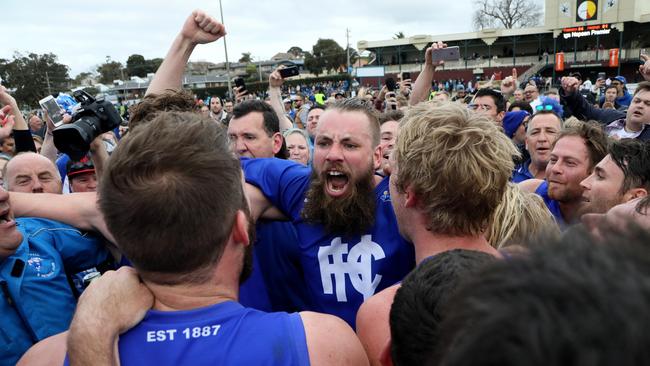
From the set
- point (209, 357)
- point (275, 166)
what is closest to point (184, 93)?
point (275, 166)

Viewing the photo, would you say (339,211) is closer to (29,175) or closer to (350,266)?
(350,266)

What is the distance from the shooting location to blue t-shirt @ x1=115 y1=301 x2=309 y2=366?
1.17 m

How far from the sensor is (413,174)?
178cm

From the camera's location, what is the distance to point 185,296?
1.26 m

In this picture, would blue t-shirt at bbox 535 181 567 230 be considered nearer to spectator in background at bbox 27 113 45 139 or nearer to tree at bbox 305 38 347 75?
spectator in background at bbox 27 113 45 139

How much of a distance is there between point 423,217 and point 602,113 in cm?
631

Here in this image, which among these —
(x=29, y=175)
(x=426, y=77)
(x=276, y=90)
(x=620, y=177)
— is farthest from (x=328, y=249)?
(x=276, y=90)

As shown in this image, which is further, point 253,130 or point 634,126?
point 634,126

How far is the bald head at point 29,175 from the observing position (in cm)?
315

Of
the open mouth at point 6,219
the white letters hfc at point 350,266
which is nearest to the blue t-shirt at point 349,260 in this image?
the white letters hfc at point 350,266

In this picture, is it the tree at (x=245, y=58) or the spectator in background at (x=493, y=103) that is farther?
→ the tree at (x=245, y=58)

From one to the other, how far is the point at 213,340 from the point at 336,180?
5.42ft

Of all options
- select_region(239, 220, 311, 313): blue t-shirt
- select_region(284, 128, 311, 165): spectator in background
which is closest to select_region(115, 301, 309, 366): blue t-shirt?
select_region(239, 220, 311, 313): blue t-shirt

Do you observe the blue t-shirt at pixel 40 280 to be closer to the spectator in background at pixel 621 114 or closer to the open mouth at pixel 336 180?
the open mouth at pixel 336 180
